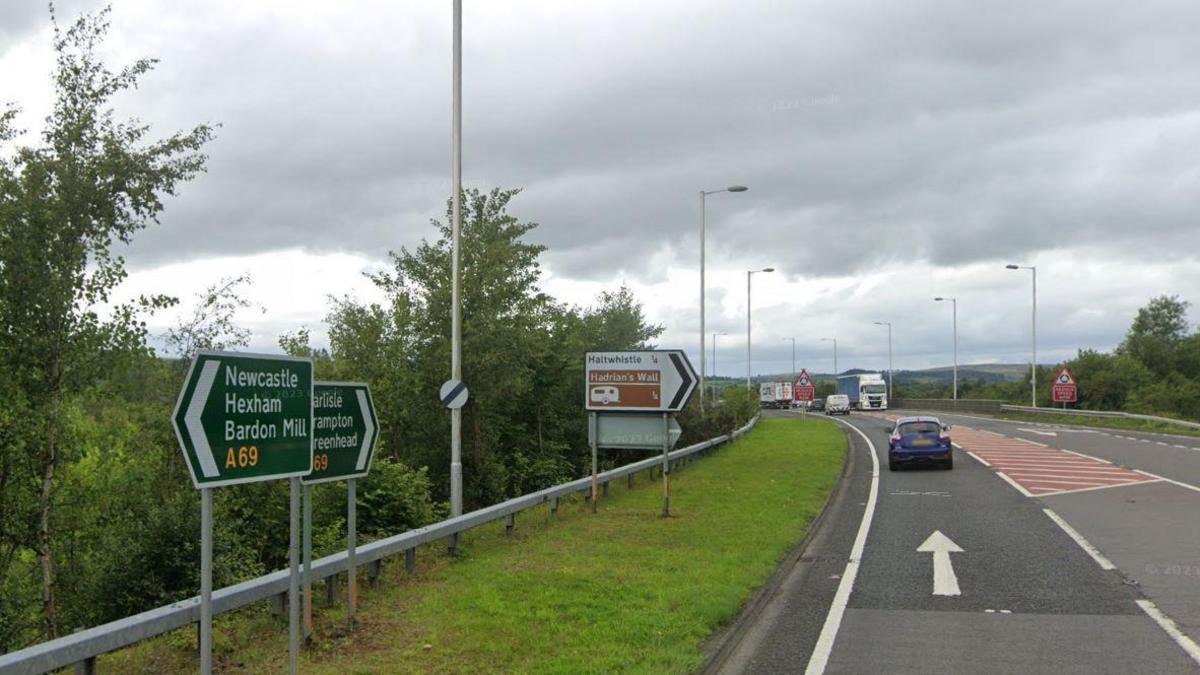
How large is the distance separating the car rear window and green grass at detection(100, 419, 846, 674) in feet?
37.3

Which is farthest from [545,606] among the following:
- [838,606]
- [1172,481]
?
[1172,481]

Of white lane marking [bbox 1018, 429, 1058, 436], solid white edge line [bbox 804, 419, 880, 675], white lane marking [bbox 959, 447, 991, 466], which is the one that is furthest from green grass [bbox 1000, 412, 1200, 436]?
solid white edge line [bbox 804, 419, 880, 675]

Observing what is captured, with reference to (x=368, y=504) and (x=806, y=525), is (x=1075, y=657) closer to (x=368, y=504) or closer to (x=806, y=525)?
(x=806, y=525)

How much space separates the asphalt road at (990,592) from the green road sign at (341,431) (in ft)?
10.9

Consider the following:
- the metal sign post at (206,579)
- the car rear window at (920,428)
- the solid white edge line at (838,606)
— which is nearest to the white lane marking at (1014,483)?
the car rear window at (920,428)

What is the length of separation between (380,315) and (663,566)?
17.0 metres

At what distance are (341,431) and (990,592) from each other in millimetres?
6840

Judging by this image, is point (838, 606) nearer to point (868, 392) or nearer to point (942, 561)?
point (942, 561)

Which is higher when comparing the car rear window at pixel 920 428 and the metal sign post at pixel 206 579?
the metal sign post at pixel 206 579

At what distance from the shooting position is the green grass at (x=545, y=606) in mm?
7059

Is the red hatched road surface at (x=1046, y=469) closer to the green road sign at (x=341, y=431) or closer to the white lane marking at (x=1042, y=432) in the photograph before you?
the white lane marking at (x=1042, y=432)

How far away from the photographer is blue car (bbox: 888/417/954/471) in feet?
81.1

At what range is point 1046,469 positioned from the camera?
23.9m

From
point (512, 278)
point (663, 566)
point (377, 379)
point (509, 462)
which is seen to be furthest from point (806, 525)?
point (509, 462)
